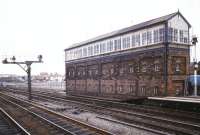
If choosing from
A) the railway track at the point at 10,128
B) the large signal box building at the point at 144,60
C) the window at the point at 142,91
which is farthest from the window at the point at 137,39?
the railway track at the point at 10,128

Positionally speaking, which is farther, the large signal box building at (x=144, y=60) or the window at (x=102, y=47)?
the window at (x=102, y=47)

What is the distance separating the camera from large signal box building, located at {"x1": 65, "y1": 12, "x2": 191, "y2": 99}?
80.3ft

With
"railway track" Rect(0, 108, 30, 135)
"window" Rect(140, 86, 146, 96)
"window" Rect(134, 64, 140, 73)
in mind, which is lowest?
"railway track" Rect(0, 108, 30, 135)

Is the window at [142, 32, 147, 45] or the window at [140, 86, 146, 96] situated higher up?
the window at [142, 32, 147, 45]

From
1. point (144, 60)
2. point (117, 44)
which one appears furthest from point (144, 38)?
point (117, 44)

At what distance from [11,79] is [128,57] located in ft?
344

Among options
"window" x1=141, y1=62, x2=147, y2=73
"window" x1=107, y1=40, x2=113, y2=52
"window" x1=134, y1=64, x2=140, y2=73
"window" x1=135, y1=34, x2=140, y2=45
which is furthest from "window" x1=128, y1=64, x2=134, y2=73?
"window" x1=107, y1=40, x2=113, y2=52

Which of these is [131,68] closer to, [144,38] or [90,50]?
[144,38]

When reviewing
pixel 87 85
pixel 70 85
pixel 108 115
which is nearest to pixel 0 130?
pixel 108 115

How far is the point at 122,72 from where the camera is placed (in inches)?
1183

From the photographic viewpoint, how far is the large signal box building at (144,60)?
2448 cm

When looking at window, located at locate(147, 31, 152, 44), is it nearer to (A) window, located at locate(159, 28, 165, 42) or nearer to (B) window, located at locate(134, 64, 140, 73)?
(A) window, located at locate(159, 28, 165, 42)

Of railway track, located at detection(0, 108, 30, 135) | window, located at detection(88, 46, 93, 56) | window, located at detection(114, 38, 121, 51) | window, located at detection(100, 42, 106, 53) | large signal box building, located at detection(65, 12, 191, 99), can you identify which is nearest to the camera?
railway track, located at detection(0, 108, 30, 135)

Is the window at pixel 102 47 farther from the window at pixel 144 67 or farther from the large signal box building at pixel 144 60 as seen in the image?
the window at pixel 144 67
